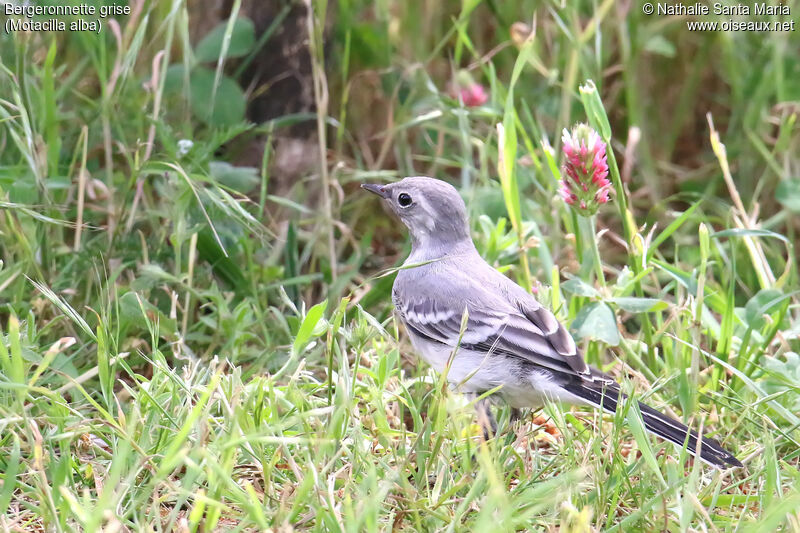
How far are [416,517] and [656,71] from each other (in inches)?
180

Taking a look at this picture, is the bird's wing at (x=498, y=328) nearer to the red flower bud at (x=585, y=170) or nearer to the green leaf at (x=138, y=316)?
the red flower bud at (x=585, y=170)

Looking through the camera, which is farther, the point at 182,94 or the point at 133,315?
the point at 182,94

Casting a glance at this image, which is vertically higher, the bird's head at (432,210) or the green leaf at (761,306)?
the bird's head at (432,210)

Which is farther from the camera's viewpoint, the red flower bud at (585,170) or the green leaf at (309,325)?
the red flower bud at (585,170)

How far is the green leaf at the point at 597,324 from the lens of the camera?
11.7 feet

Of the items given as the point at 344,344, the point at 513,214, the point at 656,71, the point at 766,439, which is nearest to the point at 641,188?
the point at 656,71

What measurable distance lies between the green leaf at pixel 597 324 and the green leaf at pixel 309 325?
117cm

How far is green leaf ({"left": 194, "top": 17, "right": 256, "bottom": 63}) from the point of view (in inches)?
192

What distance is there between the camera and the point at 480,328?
3.61 metres

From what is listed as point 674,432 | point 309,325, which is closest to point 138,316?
point 309,325

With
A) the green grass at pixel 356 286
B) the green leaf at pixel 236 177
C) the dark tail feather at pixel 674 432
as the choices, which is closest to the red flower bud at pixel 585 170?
the green grass at pixel 356 286

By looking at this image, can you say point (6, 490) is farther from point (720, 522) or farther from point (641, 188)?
point (641, 188)

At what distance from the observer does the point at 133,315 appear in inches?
142

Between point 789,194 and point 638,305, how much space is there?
1882 mm
